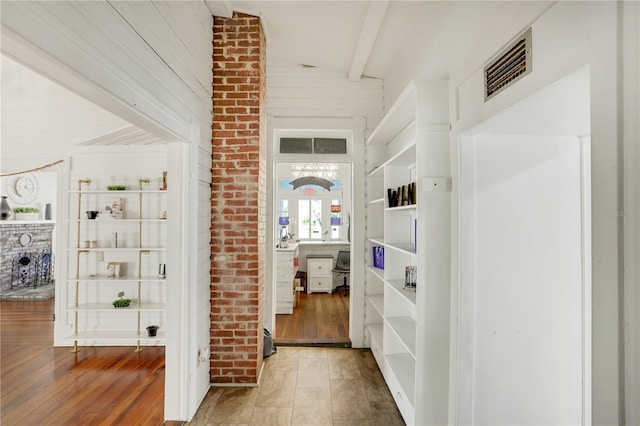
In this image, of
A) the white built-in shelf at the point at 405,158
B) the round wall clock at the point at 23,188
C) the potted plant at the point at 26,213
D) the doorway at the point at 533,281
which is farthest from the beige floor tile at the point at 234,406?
the round wall clock at the point at 23,188

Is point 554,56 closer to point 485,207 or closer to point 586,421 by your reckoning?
point 485,207

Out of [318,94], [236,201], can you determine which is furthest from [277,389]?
[318,94]

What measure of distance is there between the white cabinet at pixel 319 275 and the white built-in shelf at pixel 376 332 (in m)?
2.70

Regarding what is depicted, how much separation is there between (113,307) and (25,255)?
4662 mm

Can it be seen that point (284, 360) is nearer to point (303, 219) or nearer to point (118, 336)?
point (118, 336)

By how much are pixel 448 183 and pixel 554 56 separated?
891mm

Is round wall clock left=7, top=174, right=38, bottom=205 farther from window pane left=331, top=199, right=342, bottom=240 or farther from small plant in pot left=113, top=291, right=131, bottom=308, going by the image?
window pane left=331, top=199, right=342, bottom=240

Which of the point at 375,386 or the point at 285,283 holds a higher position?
the point at 285,283

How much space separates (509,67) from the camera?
1.35 meters

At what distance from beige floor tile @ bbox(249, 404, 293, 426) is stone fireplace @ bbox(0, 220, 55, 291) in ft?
21.1

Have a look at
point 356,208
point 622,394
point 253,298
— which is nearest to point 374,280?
point 356,208

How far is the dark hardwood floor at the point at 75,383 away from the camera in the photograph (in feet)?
7.73

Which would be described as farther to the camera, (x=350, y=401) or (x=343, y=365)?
(x=343, y=365)

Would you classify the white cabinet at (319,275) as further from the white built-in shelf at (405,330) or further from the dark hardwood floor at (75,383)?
the white built-in shelf at (405,330)
